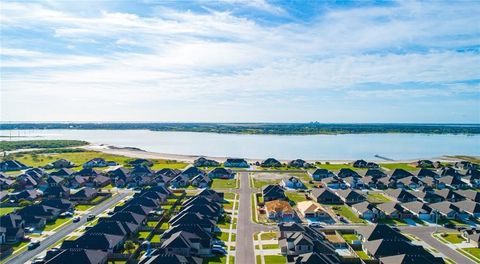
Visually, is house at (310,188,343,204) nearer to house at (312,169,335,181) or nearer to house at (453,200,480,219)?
house at (453,200,480,219)

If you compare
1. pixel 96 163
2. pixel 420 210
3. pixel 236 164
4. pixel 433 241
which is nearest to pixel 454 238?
pixel 433 241

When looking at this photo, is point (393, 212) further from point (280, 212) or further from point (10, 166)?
point (10, 166)

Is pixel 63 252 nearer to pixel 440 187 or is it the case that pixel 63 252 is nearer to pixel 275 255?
pixel 275 255

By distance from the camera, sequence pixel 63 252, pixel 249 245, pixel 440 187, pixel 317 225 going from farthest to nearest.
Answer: pixel 440 187
pixel 317 225
pixel 249 245
pixel 63 252

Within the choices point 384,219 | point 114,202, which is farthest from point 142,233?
point 384,219

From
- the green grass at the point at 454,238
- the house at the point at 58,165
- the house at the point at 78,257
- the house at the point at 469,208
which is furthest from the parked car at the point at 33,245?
the house at the point at 58,165

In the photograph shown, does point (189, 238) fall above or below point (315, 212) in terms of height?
above
